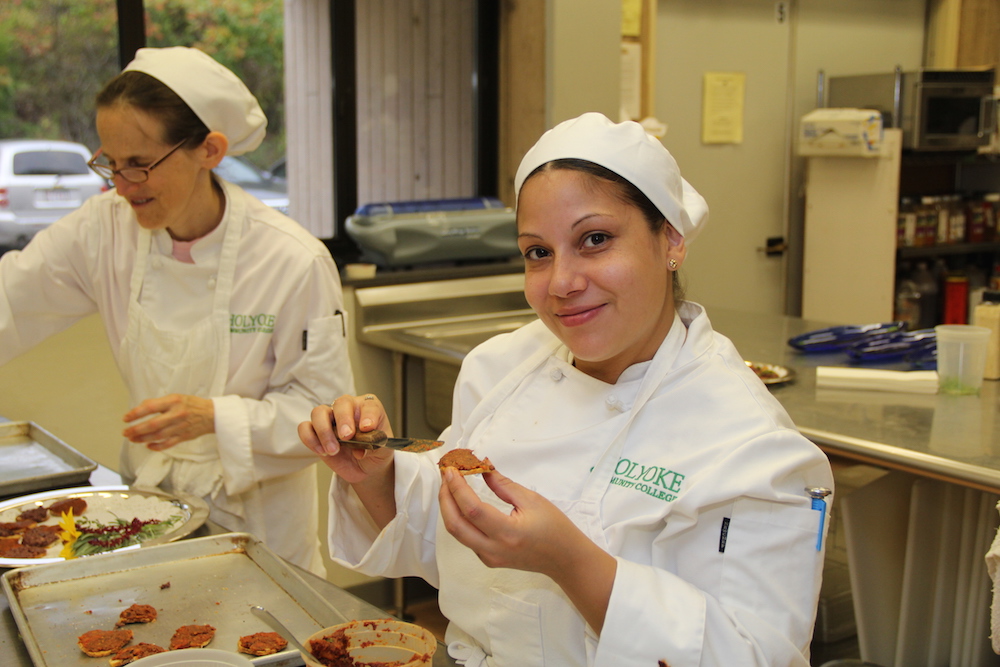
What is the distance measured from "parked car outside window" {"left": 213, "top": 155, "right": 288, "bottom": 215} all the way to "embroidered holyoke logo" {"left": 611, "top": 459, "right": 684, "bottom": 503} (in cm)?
259

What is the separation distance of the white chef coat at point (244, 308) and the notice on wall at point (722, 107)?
3037mm

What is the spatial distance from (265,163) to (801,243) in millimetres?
2956

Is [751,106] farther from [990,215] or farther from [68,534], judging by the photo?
[68,534]

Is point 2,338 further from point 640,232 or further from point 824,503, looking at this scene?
point 824,503

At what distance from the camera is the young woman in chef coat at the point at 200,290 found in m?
1.94

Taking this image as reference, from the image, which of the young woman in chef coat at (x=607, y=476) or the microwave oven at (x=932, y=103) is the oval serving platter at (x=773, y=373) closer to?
the young woman in chef coat at (x=607, y=476)

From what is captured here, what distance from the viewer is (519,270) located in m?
3.80

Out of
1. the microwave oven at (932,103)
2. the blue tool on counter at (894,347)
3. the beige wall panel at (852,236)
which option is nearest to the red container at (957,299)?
the beige wall panel at (852,236)

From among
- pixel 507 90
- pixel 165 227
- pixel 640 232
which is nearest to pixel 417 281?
pixel 507 90

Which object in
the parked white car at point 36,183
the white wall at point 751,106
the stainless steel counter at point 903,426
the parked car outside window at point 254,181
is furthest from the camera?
the white wall at point 751,106

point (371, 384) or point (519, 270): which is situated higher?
point (519, 270)

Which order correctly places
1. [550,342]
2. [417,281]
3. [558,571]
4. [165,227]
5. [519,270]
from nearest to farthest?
[558,571] < [550,342] < [165,227] < [417,281] < [519,270]

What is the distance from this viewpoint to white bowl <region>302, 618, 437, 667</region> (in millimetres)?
1174

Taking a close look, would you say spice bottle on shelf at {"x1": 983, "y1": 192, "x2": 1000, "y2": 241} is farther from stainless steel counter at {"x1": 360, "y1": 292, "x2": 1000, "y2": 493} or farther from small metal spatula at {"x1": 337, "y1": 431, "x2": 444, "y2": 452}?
small metal spatula at {"x1": 337, "y1": 431, "x2": 444, "y2": 452}
